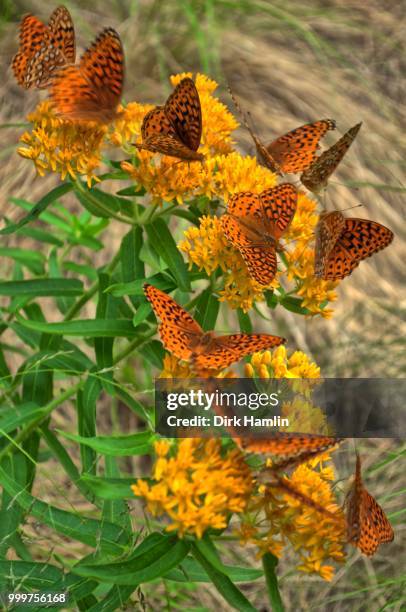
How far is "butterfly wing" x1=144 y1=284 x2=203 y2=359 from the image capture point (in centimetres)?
181

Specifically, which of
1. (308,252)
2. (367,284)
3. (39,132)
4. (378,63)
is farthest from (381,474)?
(378,63)

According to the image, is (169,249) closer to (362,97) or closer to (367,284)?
(367,284)

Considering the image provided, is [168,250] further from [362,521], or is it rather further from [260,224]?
[362,521]

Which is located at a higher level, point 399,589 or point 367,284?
point 367,284

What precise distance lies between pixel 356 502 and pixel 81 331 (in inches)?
36.1

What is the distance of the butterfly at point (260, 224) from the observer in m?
2.08

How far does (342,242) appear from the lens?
217 cm

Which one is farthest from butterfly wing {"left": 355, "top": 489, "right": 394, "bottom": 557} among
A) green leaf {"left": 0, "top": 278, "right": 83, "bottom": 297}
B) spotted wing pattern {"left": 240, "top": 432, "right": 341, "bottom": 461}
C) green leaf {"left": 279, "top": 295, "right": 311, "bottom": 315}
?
green leaf {"left": 0, "top": 278, "right": 83, "bottom": 297}

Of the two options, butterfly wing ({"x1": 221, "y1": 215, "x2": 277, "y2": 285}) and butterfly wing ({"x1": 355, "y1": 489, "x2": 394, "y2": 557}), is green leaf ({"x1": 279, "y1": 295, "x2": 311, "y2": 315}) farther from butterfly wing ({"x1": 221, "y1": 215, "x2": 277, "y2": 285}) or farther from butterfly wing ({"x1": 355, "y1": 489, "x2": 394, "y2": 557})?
butterfly wing ({"x1": 355, "y1": 489, "x2": 394, "y2": 557})

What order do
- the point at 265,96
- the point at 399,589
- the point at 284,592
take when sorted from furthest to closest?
the point at 265,96, the point at 284,592, the point at 399,589

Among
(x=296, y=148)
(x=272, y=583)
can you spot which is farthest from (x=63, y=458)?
(x=296, y=148)

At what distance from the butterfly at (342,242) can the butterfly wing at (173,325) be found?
0.47 meters

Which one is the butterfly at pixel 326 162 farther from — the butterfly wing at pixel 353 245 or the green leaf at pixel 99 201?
the green leaf at pixel 99 201

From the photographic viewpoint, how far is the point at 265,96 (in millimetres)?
4625
